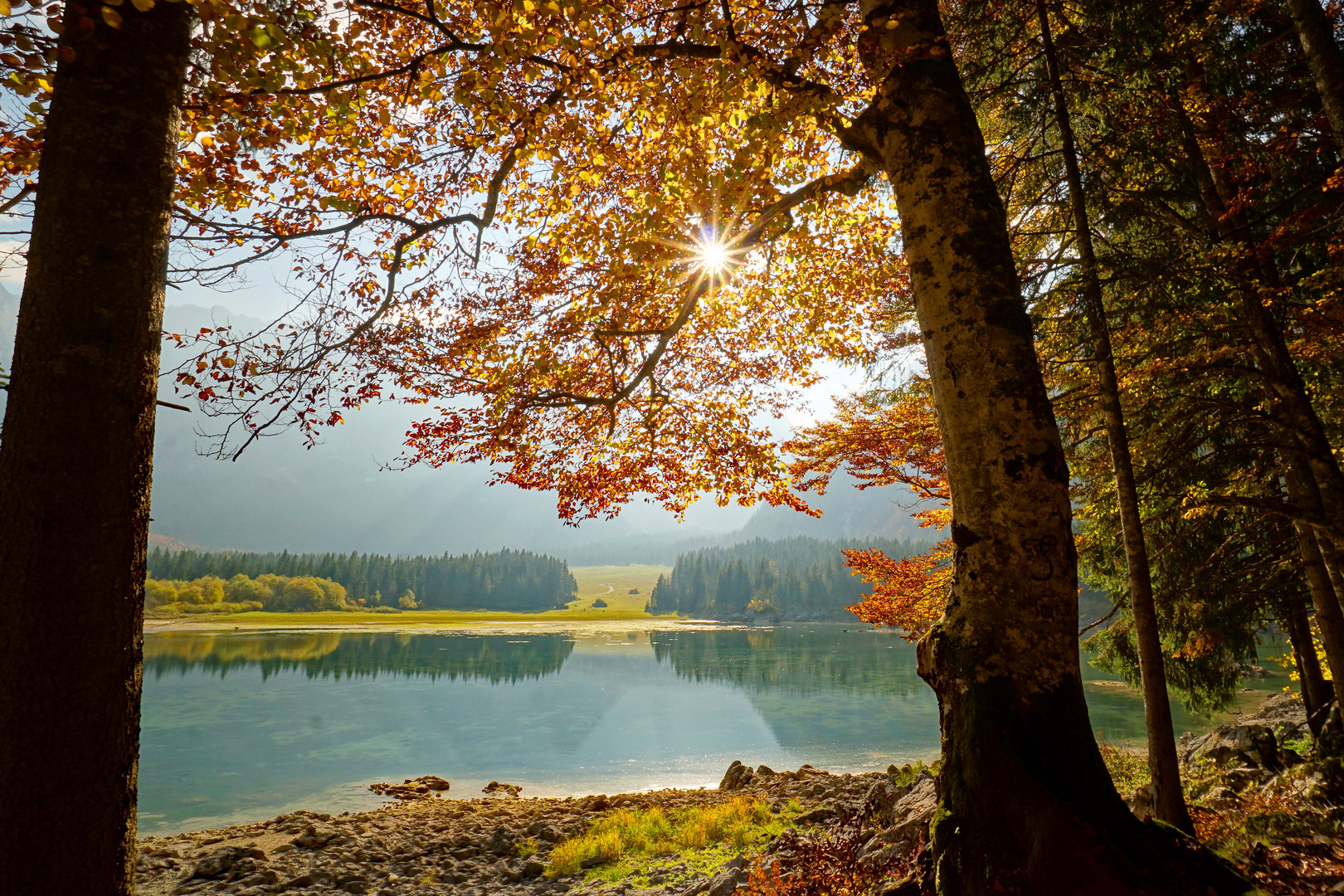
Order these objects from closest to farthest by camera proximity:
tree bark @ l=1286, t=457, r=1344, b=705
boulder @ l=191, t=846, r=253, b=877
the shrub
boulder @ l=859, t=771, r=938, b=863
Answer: boulder @ l=859, t=771, r=938, b=863
tree bark @ l=1286, t=457, r=1344, b=705
boulder @ l=191, t=846, r=253, b=877
the shrub

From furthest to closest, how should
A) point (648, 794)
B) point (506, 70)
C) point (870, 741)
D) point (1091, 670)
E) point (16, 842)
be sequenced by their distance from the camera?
1. point (1091, 670)
2. point (870, 741)
3. point (648, 794)
4. point (506, 70)
5. point (16, 842)

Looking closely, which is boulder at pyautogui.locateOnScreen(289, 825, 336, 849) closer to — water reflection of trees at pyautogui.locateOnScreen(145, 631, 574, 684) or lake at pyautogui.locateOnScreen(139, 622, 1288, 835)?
lake at pyautogui.locateOnScreen(139, 622, 1288, 835)

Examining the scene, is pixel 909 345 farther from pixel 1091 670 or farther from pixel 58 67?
pixel 1091 670

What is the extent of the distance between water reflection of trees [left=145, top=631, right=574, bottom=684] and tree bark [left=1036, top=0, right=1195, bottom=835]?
96.3 feet

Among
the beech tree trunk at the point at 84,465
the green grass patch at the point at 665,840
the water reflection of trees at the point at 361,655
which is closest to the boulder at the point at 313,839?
the green grass patch at the point at 665,840

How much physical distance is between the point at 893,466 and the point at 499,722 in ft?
57.5

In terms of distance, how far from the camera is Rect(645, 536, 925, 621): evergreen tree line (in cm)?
9331

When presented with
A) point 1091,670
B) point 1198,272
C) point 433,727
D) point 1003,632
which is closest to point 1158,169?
point 1198,272

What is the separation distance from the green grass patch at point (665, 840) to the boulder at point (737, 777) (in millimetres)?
2842

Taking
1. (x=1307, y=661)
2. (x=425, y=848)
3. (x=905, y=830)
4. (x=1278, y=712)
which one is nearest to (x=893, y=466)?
(x=905, y=830)

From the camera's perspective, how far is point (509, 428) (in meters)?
5.84

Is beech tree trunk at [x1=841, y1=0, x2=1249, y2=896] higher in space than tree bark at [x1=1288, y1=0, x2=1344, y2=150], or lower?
lower

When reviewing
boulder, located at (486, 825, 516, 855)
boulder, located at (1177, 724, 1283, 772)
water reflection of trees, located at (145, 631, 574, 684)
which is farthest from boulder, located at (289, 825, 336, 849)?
water reflection of trees, located at (145, 631, 574, 684)

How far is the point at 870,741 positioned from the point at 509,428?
1604 centimetres
